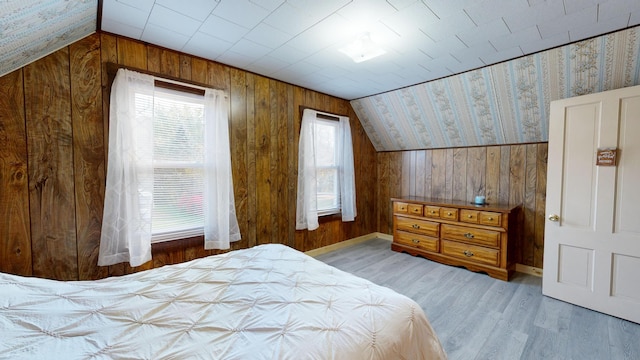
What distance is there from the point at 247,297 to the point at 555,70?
3.30m

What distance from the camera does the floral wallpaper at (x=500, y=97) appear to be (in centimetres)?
220

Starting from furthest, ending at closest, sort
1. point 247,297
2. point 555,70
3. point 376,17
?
point 555,70
point 376,17
point 247,297

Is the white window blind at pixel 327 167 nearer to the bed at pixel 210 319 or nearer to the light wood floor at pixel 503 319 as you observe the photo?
the light wood floor at pixel 503 319

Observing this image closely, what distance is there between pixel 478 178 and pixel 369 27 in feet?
8.73

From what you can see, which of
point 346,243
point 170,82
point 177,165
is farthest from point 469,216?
point 170,82

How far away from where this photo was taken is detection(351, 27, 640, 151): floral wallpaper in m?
2.20

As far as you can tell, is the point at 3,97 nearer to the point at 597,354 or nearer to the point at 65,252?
the point at 65,252

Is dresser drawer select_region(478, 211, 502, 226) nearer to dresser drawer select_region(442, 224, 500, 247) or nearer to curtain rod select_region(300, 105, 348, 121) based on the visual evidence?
dresser drawer select_region(442, 224, 500, 247)

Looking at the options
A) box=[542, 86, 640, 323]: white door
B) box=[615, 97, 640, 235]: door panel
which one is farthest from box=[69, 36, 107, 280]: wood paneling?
box=[615, 97, 640, 235]: door panel

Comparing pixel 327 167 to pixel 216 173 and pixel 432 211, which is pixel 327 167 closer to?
pixel 432 211

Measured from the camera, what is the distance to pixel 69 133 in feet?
6.57

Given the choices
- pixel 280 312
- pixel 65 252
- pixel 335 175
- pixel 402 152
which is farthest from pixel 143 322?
pixel 402 152

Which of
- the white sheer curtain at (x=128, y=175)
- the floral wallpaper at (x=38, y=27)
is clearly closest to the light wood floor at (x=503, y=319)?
the white sheer curtain at (x=128, y=175)

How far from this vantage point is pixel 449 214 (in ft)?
10.9
